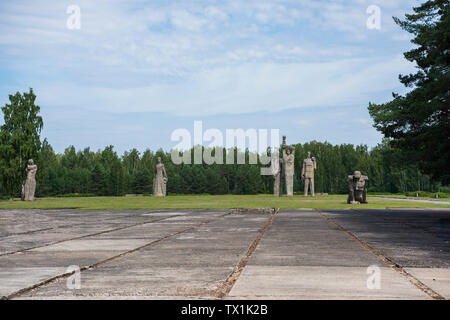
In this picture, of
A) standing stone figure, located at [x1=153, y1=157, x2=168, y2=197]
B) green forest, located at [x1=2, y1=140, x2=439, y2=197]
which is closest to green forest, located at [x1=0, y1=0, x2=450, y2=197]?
green forest, located at [x1=2, y1=140, x2=439, y2=197]

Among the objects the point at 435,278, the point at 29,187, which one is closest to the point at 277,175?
the point at 29,187

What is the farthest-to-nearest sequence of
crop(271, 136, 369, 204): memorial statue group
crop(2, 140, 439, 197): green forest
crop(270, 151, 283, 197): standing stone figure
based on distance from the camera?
crop(2, 140, 439, 197): green forest → crop(270, 151, 283, 197): standing stone figure → crop(271, 136, 369, 204): memorial statue group

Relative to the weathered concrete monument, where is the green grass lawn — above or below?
below

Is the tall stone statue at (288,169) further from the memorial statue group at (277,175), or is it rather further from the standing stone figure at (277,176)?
the standing stone figure at (277,176)

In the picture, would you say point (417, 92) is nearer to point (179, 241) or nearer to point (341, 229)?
point (341, 229)

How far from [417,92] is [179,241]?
37.5 feet

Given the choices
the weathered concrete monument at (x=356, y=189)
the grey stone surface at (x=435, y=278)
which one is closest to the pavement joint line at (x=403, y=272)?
the grey stone surface at (x=435, y=278)

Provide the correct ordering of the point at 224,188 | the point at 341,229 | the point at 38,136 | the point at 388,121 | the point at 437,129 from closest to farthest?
the point at 341,229, the point at 437,129, the point at 388,121, the point at 38,136, the point at 224,188

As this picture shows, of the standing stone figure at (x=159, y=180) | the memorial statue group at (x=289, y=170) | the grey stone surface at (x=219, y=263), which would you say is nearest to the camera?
the grey stone surface at (x=219, y=263)

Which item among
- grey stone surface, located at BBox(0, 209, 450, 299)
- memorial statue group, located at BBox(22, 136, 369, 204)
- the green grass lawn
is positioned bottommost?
the green grass lawn

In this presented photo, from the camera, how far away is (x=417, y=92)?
16734 millimetres

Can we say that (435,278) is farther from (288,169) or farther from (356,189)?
(288,169)

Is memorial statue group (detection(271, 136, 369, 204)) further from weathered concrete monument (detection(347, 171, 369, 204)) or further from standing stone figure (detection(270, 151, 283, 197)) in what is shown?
weathered concrete monument (detection(347, 171, 369, 204))
